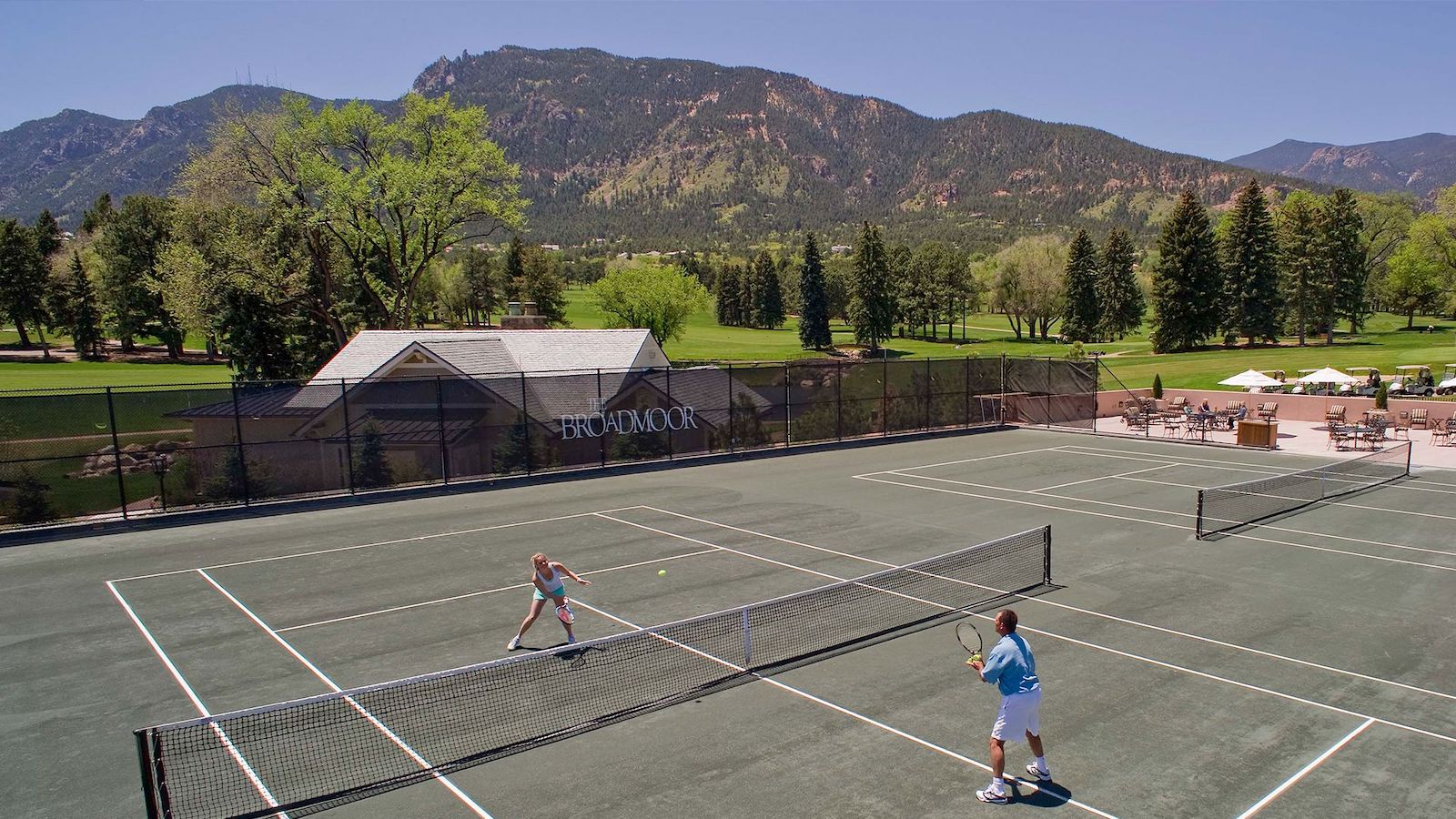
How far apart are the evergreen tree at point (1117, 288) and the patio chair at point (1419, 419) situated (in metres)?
51.3

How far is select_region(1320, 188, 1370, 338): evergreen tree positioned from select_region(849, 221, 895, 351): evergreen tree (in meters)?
41.0

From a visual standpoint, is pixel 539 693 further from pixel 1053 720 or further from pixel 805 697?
pixel 1053 720

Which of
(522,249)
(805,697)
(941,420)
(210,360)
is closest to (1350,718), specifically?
(805,697)

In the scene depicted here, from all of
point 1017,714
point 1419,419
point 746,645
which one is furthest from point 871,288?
point 1017,714

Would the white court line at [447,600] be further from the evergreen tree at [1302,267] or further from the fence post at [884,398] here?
the evergreen tree at [1302,267]

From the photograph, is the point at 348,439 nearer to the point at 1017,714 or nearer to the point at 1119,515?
the point at 1119,515

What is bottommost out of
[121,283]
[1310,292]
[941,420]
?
[941,420]

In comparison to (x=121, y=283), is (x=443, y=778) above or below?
below

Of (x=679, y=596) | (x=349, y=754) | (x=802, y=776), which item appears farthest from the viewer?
(x=679, y=596)

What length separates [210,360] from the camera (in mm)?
77000

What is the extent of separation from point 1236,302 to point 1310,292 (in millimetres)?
5315

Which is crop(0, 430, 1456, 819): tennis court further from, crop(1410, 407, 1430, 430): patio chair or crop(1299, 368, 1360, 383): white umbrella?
crop(1299, 368, 1360, 383): white umbrella

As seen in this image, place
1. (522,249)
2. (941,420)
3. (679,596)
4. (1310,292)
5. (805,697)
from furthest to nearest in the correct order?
(522,249), (1310,292), (941,420), (679,596), (805,697)

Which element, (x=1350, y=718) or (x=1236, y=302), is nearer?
(x=1350, y=718)
